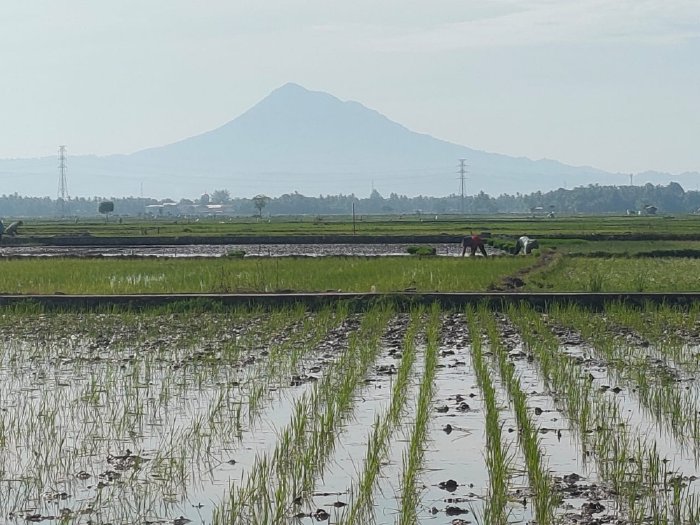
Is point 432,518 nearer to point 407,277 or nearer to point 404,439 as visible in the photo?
point 404,439

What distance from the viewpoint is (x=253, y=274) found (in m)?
17.0

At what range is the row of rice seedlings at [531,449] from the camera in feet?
14.8

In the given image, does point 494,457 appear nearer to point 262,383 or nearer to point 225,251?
point 262,383

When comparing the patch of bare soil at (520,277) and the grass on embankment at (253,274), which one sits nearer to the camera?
the patch of bare soil at (520,277)

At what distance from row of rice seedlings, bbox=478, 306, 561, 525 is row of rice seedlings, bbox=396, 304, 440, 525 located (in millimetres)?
500

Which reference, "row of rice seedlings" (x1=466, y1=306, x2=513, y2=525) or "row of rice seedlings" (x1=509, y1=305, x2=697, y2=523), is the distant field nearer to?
"row of rice seedlings" (x1=509, y1=305, x2=697, y2=523)

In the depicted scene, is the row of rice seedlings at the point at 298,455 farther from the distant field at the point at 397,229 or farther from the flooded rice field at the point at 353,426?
the distant field at the point at 397,229

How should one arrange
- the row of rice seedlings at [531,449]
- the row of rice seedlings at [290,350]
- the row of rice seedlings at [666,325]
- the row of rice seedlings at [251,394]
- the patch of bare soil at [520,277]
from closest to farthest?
1. the row of rice seedlings at [531,449]
2. the row of rice seedlings at [251,394]
3. the row of rice seedlings at [290,350]
4. the row of rice seedlings at [666,325]
5. the patch of bare soil at [520,277]

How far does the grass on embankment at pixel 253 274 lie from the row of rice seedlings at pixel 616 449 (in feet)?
21.6

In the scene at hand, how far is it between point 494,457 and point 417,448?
50 centimetres

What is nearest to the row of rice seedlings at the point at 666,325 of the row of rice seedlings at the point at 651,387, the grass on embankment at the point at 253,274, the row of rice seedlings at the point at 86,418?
the row of rice seedlings at the point at 651,387

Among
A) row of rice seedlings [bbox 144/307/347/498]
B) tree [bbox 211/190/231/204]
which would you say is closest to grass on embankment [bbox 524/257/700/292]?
row of rice seedlings [bbox 144/307/347/498]

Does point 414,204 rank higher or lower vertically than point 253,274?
higher

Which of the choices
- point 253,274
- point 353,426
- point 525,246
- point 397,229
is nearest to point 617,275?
point 253,274
